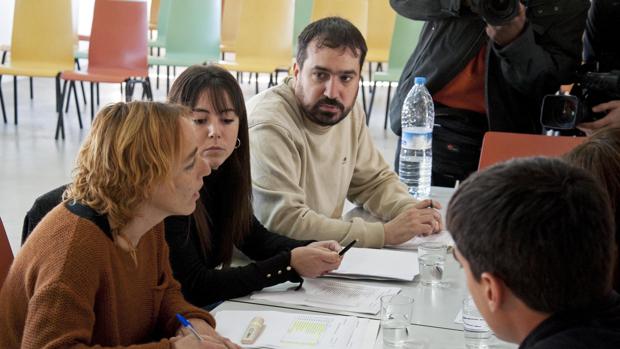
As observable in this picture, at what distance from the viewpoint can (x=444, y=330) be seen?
1653mm

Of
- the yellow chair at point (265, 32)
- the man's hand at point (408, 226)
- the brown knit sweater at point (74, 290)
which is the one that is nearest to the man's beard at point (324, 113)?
the man's hand at point (408, 226)

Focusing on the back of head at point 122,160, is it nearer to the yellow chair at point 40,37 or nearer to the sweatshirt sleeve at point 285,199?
the sweatshirt sleeve at point 285,199

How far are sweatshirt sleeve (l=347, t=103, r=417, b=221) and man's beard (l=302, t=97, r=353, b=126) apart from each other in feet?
0.94

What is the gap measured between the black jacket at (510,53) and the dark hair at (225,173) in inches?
38.0

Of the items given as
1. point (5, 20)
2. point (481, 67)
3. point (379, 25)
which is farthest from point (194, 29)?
point (481, 67)

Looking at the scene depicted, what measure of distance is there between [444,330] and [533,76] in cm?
135

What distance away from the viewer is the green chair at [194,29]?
677 centimetres

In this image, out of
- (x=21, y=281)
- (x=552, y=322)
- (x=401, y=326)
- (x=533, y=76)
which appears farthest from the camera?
(x=533, y=76)

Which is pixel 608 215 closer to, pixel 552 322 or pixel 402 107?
pixel 552 322

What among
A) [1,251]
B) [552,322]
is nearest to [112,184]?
[1,251]

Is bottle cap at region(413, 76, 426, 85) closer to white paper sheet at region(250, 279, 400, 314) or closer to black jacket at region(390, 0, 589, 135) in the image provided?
black jacket at region(390, 0, 589, 135)

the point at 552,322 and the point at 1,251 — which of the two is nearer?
the point at 552,322

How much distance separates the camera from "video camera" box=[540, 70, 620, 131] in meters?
2.61

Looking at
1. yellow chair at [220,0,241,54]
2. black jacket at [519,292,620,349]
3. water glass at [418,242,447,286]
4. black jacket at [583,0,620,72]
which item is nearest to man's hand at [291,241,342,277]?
water glass at [418,242,447,286]
